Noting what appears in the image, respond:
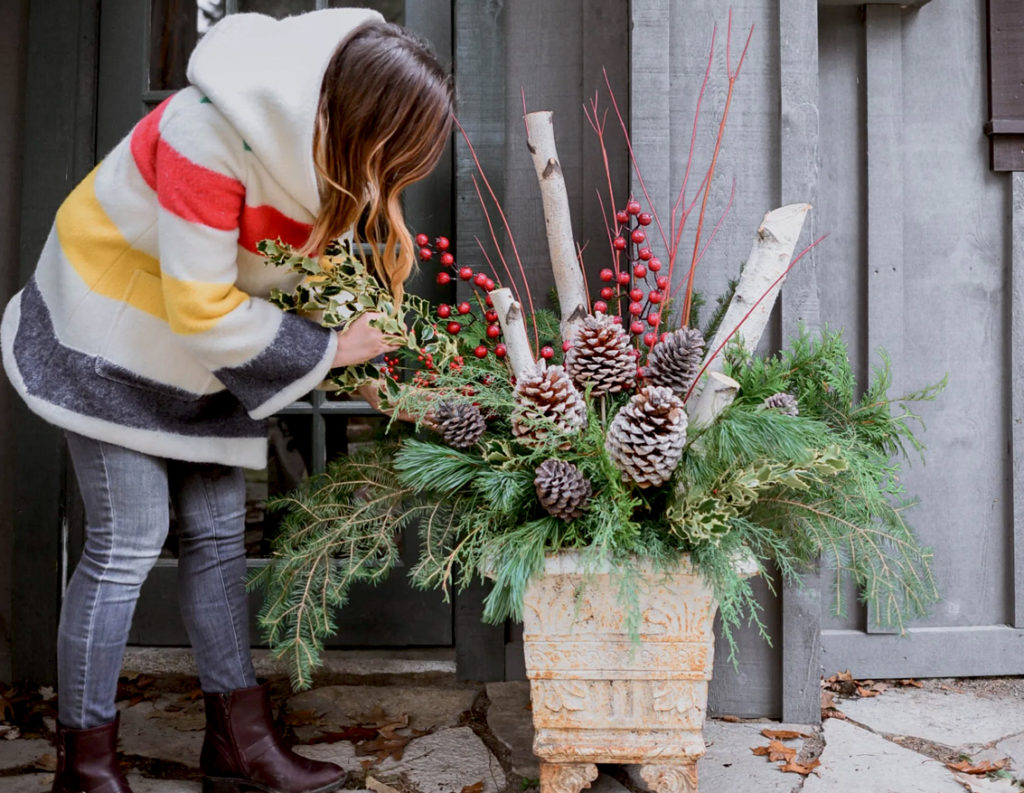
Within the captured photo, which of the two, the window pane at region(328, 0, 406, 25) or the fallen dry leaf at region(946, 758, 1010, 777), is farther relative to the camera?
the window pane at region(328, 0, 406, 25)

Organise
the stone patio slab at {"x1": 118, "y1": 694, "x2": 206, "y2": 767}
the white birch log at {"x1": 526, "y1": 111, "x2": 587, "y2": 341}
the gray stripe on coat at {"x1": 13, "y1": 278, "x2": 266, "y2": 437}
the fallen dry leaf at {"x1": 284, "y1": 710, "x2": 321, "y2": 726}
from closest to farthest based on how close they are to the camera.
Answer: the gray stripe on coat at {"x1": 13, "y1": 278, "x2": 266, "y2": 437}, the white birch log at {"x1": 526, "y1": 111, "x2": 587, "y2": 341}, the stone patio slab at {"x1": 118, "y1": 694, "x2": 206, "y2": 767}, the fallen dry leaf at {"x1": 284, "y1": 710, "x2": 321, "y2": 726}

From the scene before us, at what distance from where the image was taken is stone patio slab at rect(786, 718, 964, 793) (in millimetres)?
1582

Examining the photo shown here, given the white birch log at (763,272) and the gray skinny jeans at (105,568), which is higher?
the white birch log at (763,272)

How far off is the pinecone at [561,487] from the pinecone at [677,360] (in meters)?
0.23

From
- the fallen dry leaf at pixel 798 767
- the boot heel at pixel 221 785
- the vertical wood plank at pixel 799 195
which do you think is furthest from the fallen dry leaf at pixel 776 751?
the boot heel at pixel 221 785

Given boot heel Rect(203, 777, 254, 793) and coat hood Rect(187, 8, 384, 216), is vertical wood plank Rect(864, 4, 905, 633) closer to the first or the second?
coat hood Rect(187, 8, 384, 216)

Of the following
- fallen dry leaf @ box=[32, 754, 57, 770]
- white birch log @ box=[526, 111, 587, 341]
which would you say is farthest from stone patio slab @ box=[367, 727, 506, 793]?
white birch log @ box=[526, 111, 587, 341]

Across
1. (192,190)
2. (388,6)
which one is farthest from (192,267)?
(388,6)

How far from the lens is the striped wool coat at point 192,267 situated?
4.32 feet

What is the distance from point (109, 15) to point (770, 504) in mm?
2049

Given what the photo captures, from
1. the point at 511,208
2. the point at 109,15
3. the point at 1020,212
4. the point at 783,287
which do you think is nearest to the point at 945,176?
the point at 1020,212

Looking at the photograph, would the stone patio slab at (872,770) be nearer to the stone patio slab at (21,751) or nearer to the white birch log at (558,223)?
the white birch log at (558,223)

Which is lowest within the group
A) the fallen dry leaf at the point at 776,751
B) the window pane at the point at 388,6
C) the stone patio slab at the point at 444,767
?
the stone patio slab at the point at 444,767

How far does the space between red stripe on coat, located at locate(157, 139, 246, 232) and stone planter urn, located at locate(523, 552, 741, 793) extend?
2.45 ft
